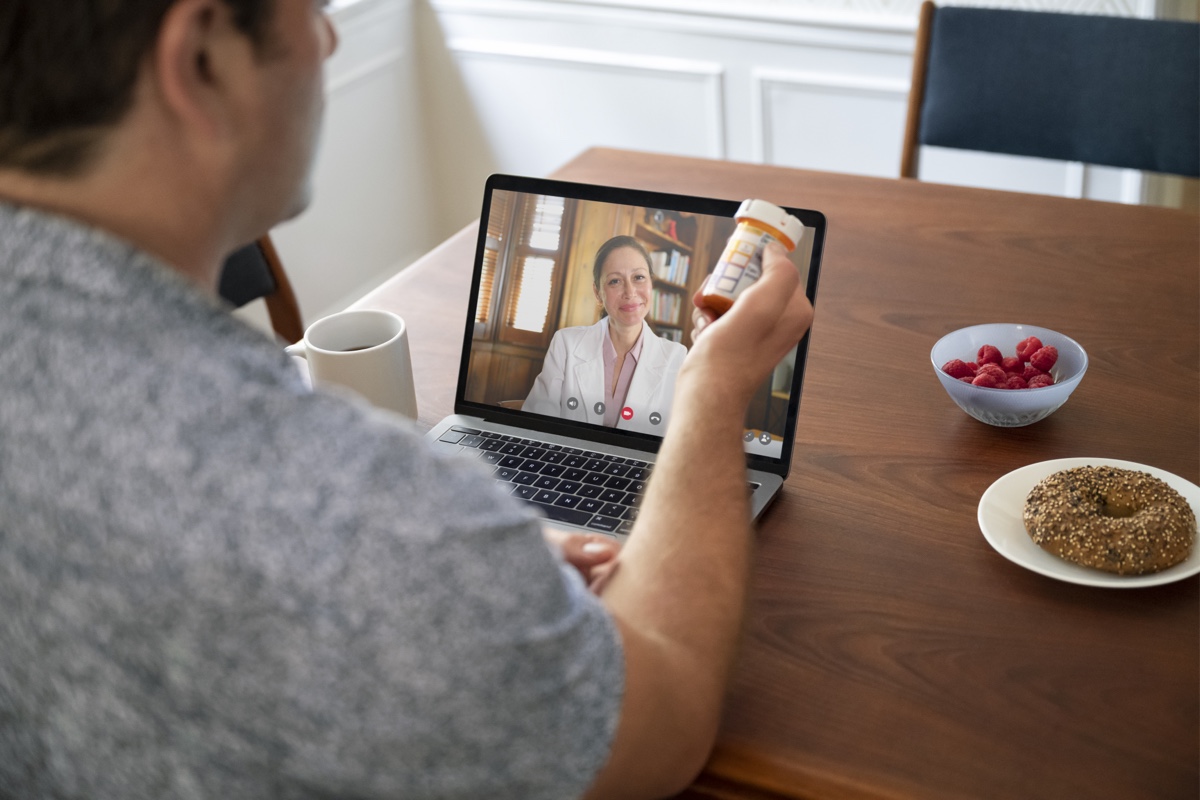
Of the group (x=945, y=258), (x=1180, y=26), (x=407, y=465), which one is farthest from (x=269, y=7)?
(x=1180, y=26)

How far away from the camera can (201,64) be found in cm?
56

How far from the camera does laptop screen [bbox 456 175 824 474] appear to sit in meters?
1.05

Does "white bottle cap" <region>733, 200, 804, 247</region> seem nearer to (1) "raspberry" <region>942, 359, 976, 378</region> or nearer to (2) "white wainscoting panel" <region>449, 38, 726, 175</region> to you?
(1) "raspberry" <region>942, 359, 976, 378</region>

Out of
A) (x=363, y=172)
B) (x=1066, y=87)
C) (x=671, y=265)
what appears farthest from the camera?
(x=363, y=172)

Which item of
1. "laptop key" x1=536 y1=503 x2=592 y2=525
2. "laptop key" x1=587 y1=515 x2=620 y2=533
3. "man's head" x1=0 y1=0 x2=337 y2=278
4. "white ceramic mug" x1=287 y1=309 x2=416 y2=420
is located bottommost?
"laptop key" x1=536 y1=503 x2=592 y2=525

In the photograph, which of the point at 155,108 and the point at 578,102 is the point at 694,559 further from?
the point at 578,102

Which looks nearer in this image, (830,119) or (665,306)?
(665,306)

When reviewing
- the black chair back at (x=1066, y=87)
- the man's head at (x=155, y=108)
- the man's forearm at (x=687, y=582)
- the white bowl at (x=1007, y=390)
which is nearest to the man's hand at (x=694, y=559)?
the man's forearm at (x=687, y=582)

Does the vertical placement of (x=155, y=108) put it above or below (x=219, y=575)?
above

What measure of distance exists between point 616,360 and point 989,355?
1.18ft

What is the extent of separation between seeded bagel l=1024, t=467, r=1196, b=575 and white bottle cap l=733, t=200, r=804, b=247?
0.28m

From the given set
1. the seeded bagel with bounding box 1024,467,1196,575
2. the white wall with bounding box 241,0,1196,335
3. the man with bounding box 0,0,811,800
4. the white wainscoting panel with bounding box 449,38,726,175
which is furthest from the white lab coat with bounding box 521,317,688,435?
the white wainscoting panel with bounding box 449,38,726,175

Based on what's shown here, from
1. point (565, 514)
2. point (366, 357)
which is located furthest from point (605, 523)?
point (366, 357)

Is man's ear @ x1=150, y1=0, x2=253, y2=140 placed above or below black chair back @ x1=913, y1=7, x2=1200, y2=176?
above
